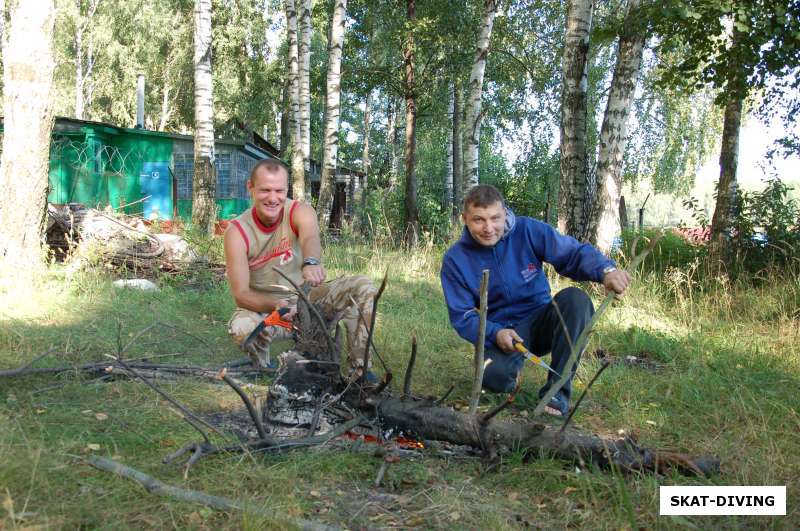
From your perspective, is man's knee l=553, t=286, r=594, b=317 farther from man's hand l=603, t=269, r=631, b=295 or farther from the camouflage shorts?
the camouflage shorts

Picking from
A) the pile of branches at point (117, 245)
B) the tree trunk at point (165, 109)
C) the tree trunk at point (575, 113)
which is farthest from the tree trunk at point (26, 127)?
the tree trunk at point (165, 109)

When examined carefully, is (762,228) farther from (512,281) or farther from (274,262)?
(274,262)

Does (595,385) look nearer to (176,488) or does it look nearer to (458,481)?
(458,481)

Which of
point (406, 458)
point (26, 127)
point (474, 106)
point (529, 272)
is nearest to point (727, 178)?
point (474, 106)

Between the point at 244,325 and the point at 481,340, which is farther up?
the point at 481,340

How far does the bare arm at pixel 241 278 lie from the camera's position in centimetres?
366

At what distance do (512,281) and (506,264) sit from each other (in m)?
Result: 0.11

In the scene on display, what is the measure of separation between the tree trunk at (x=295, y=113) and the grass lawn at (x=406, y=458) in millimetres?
9169

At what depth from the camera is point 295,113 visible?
16.0 meters

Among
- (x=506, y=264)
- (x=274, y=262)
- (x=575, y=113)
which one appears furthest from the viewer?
(x=575, y=113)

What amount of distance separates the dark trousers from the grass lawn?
0.61 ft

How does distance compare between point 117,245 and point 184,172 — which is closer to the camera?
point 117,245

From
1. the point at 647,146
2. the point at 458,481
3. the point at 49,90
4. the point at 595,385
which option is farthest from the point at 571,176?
the point at 647,146

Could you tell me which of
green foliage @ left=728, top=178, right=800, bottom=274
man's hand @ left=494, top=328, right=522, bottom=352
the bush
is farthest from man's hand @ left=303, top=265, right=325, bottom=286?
green foliage @ left=728, top=178, right=800, bottom=274
